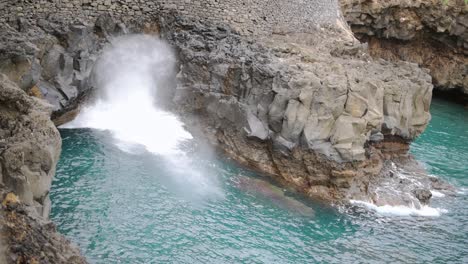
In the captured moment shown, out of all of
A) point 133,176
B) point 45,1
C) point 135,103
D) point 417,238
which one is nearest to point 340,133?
point 417,238

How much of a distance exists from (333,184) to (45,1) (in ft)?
53.7

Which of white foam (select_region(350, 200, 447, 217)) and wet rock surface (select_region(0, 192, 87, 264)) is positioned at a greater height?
wet rock surface (select_region(0, 192, 87, 264))

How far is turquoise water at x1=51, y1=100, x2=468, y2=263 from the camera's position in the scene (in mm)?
16750

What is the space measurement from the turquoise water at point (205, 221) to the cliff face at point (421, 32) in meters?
25.9

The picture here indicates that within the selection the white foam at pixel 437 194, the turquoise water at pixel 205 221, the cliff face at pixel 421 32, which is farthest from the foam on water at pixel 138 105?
the cliff face at pixel 421 32

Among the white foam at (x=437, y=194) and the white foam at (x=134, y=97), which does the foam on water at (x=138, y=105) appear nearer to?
the white foam at (x=134, y=97)

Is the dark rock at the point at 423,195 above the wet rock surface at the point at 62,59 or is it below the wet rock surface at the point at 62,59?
below

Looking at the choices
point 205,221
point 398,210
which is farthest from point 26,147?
point 398,210

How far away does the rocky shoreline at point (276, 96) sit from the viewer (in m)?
22.8

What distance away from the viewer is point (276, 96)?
23.6m

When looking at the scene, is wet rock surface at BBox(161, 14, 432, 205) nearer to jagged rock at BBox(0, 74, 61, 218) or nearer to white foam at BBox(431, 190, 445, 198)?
white foam at BBox(431, 190, 445, 198)

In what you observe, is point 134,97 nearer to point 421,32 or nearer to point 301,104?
point 301,104

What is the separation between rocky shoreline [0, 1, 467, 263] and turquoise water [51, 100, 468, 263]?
1578 mm

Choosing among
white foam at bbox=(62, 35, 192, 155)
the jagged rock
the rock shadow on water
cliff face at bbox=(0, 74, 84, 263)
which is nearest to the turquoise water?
the rock shadow on water
